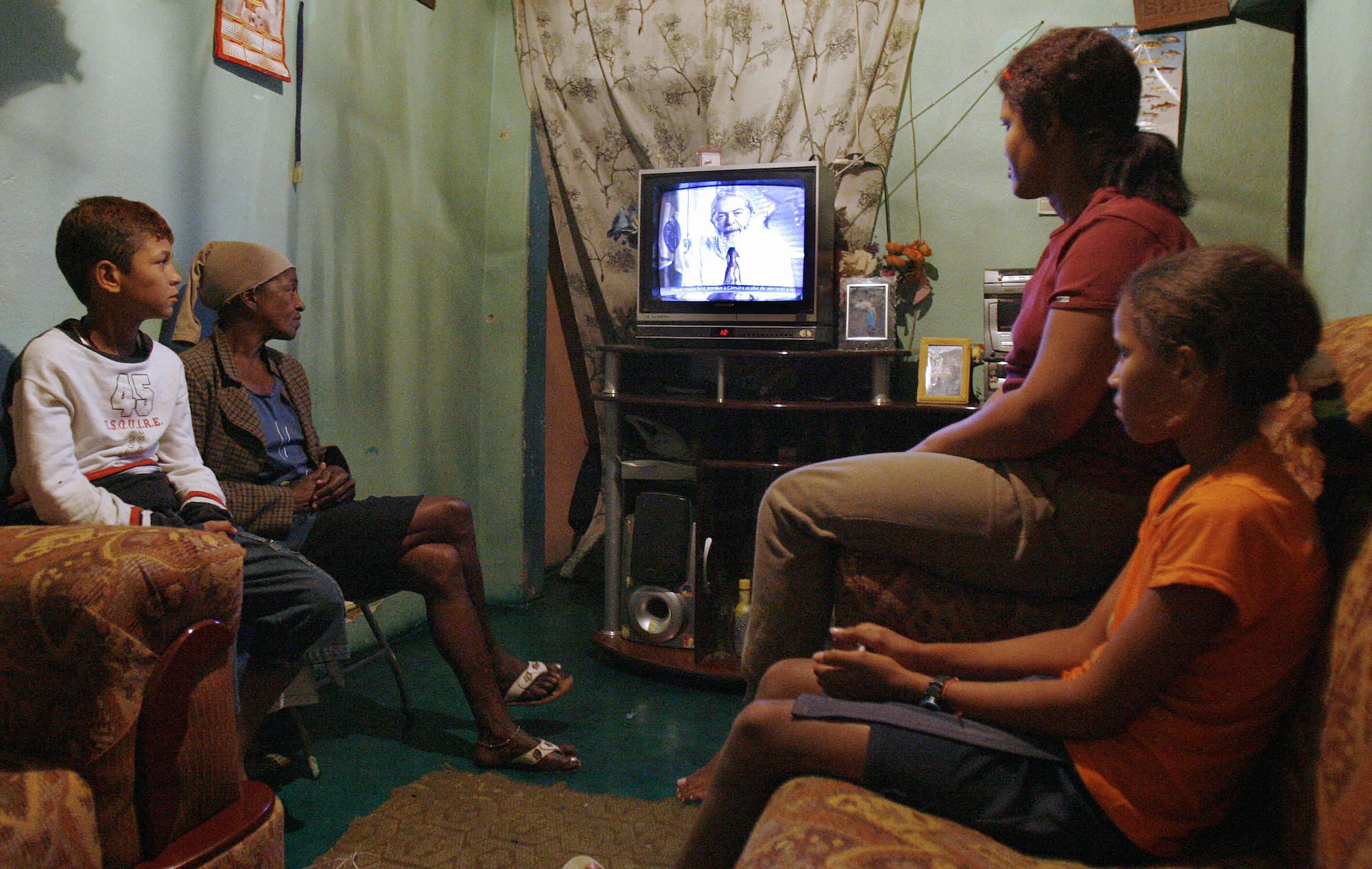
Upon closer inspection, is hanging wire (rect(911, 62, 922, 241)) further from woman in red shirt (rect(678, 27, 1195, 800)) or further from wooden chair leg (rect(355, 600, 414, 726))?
wooden chair leg (rect(355, 600, 414, 726))

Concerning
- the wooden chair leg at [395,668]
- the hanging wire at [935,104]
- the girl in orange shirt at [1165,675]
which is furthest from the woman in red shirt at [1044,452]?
the hanging wire at [935,104]

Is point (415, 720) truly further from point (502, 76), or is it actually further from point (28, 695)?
point (502, 76)

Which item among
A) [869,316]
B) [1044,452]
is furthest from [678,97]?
[1044,452]

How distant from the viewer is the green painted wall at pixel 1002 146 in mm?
3004

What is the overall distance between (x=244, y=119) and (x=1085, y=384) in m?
2.25

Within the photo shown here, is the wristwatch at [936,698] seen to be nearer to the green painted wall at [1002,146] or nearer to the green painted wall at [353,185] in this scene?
the green painted wall at [353,185]

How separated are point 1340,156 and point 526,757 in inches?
99.4

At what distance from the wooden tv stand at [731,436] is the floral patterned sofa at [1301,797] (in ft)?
5.87

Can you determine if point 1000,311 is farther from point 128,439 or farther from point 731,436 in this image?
point 128,439

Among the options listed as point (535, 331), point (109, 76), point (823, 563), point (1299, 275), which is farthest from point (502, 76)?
point (1299, 275)

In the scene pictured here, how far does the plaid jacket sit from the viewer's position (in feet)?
6.72

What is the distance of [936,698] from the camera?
3.51 ft

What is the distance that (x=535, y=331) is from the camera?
3.71 m

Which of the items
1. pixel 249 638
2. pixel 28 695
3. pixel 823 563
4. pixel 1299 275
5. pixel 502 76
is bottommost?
pixel 249 638
